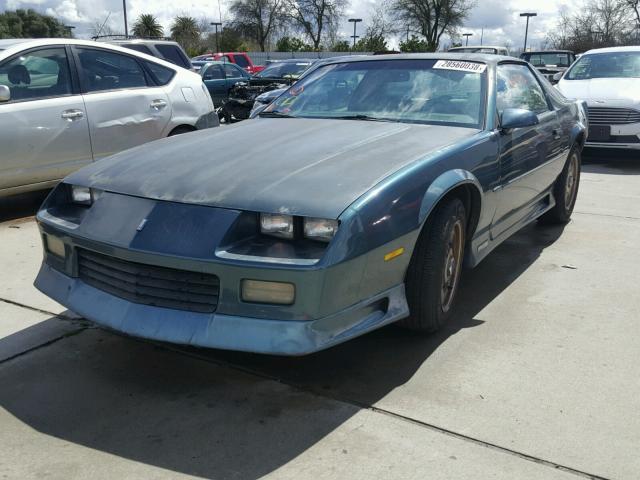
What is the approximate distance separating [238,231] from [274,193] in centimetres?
21

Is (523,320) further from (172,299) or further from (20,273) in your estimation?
(20,273)

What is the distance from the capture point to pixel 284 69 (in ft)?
54.3

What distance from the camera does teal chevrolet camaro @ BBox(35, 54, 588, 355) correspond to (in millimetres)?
2494

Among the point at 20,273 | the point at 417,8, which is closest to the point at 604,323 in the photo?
the point at 20,273

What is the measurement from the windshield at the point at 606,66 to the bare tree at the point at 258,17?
4733 cm

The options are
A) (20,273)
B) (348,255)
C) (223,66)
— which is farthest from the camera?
(223,66)

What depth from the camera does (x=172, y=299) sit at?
8.57ft

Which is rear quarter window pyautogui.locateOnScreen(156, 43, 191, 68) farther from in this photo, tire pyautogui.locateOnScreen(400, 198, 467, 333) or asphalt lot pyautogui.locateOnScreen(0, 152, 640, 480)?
tire pyautogui.locateOnScreen(400, 198, 467, 333)

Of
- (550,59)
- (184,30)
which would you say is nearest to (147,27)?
(184,30)

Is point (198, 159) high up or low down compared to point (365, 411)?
up

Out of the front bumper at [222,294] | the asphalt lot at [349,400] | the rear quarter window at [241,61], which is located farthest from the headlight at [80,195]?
the rear quarter window at [241,61]

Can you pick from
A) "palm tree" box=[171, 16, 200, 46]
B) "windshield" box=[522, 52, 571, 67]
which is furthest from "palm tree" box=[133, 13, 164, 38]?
"windshield" box=[522, 52, 571, 67]

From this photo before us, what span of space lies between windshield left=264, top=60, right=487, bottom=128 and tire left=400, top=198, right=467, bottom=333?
72 cm

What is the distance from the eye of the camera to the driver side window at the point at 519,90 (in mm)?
4062
